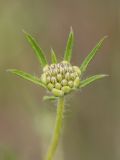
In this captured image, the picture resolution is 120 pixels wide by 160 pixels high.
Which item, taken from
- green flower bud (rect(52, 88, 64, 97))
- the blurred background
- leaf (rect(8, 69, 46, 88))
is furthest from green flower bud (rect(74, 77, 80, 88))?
the blurred background

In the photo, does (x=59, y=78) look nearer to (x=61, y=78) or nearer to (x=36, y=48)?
(x=61, y=78)

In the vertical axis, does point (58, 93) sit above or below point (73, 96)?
below

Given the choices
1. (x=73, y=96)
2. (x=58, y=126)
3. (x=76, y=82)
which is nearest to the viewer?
(x=58, y=126)

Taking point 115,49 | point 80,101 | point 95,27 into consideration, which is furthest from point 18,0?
point 95,27

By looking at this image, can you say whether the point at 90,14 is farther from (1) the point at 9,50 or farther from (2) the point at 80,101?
(1) the point at 9,50

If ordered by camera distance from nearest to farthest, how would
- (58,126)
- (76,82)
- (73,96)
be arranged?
(58,126)
(76,82)
(73,96)

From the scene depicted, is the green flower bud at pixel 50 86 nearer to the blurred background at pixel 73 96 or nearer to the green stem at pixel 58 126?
the green stem at pixel 58 126

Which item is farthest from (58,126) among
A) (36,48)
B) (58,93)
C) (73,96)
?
Answer: (73,96)
